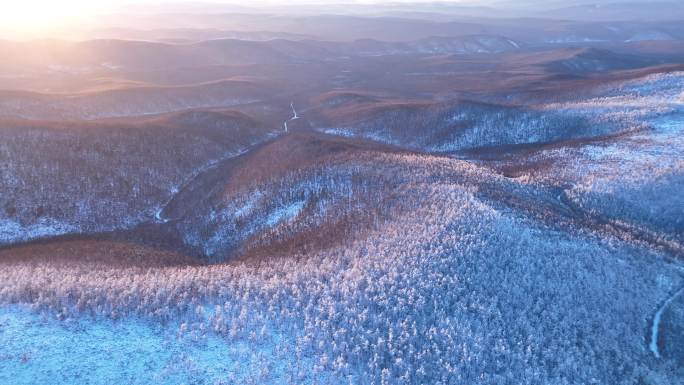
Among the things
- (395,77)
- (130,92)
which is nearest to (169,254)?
(130,92)

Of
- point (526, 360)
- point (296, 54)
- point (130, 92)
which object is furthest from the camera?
point (296, 54)

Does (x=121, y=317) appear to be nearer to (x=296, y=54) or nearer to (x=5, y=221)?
(x=5, y=221)

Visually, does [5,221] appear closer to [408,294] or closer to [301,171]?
[301,171]

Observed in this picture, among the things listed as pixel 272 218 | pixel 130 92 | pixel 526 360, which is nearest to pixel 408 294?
pixel 526 360

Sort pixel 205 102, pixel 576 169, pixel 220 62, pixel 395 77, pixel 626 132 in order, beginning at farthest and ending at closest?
pixel 220 62
pixel 395 77
pixel 205 102
pixel 626 132
pixel 576 169

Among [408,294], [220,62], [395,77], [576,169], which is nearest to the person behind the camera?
[408,294]

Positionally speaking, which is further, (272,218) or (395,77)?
(395,77)

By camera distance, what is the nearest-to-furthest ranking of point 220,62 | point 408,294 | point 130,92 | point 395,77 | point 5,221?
point 408,294 → point 5,221 → point 130,92 → point 395,77 → point 220,62

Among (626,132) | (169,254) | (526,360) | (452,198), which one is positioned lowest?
(169,254)

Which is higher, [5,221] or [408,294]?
[408,294]
